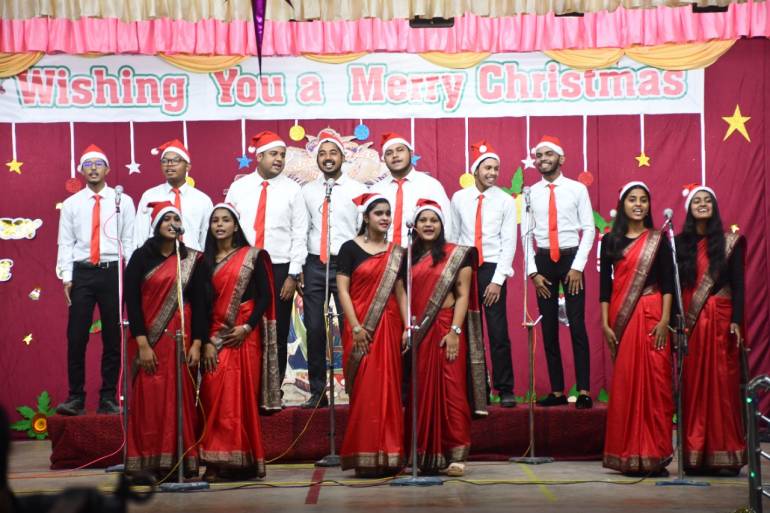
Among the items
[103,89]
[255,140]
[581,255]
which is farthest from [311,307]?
[103,89]

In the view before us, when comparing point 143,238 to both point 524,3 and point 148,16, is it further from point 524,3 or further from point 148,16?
point 524,3

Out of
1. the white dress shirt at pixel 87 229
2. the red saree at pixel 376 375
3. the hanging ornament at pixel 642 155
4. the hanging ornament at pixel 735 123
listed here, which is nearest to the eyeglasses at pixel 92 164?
the white dress shirt at pixel 87 229

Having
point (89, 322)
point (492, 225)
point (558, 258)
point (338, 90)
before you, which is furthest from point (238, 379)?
point (338, 90)

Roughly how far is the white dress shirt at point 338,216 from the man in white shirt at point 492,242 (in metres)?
0.68

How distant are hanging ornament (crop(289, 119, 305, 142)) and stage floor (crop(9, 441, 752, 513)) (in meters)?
2.68

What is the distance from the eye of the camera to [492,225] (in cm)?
764

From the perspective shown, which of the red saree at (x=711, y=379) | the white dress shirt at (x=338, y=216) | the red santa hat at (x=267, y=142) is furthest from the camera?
the red santa hat at (x=267, y=142)

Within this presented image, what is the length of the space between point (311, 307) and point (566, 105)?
2.63 m

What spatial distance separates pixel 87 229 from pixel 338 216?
1651 mm

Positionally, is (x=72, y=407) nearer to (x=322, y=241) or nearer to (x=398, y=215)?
(x=322, y=241)

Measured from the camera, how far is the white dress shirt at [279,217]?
25.0ft

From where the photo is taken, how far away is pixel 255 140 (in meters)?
7.94

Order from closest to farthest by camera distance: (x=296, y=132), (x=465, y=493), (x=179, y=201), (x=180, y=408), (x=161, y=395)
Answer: (x=465, y=493)
(x=180, y=408)
(x=161, y=395)
(x=179, y=201)
(x=296, y=132)

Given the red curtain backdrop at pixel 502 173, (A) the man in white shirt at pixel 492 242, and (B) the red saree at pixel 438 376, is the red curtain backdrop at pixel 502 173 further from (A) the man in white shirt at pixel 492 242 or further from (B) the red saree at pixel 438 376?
(B) the red saree at pixel 438 376
